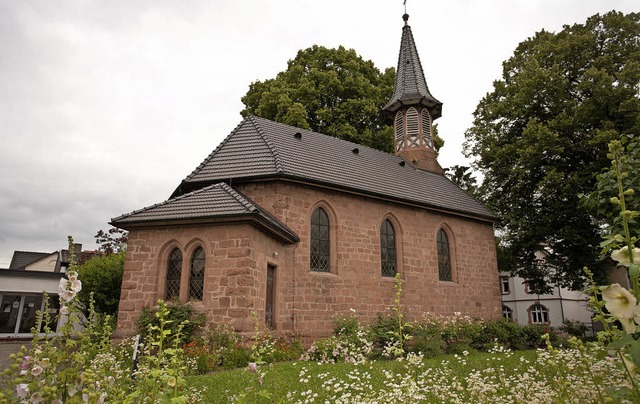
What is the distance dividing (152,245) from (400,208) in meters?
8.88

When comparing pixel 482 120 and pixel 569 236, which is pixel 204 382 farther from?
pixel 482 120

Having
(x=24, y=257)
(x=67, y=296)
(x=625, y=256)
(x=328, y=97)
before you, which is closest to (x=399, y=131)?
(x=328, y=97)

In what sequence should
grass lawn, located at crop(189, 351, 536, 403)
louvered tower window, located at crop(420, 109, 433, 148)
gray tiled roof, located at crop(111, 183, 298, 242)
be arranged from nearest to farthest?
1. grass lawn, located at crop(189, 351, 536, 403)
2. gray tiled roof, located at crop(111, 183, 298, 242)
3. louvered tower window, located at crop(420, 109, 433, 148)

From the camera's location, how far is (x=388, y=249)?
50.3 feet

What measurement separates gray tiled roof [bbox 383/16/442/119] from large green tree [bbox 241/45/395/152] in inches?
81.9

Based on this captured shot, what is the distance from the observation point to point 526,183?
18375mm

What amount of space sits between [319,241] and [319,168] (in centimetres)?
270

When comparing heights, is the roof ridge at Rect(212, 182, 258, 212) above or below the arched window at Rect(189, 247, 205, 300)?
above

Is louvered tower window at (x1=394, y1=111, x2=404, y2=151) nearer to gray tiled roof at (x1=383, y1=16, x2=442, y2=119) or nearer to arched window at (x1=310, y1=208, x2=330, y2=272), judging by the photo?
gray tiled roof at (x1=383, y1=16, x2=442, y2=119)

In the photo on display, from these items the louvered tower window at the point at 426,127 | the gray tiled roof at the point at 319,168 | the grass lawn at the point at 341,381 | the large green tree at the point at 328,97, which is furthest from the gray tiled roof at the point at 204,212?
the louvered tower window at the point at 426,127

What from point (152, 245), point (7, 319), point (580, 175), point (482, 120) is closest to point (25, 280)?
point (7, 319)

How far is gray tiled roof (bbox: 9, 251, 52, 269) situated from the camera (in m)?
37.6

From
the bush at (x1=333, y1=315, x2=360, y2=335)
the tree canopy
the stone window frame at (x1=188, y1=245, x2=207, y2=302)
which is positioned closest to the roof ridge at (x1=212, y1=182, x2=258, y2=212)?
the stone window frame at (x1=188, y1=245, x2=207, y2=302)

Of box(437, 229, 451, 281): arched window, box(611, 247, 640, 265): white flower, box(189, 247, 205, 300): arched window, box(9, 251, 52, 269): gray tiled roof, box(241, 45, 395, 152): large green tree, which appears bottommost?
box(611, 247, 640, 265): white flower
